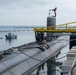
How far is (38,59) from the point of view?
60.2 feet

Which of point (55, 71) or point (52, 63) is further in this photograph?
point (52, 63)

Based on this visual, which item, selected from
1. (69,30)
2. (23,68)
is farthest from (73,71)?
(69,30)

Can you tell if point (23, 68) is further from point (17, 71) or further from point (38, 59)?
point (38, 59)

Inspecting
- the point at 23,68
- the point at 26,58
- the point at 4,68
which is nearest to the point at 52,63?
the point at 26,58

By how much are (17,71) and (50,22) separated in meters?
25.6

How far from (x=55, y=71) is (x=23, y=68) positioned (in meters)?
4.48

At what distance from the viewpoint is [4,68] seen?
12625mm

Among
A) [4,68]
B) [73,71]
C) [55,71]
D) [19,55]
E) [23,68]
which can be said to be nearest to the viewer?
[73,71]

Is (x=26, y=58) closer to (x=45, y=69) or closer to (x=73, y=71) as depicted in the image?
(x=45, y=69)

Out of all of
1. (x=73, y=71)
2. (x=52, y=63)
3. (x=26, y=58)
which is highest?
(x=73, y=71)

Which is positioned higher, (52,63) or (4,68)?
(4,68)

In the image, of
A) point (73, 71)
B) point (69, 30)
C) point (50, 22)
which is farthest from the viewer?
point (50, 22)

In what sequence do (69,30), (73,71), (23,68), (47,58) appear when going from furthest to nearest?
(69,30) < (47,58) < (23,68) < (73,71)

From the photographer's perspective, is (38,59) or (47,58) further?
(47,58)
